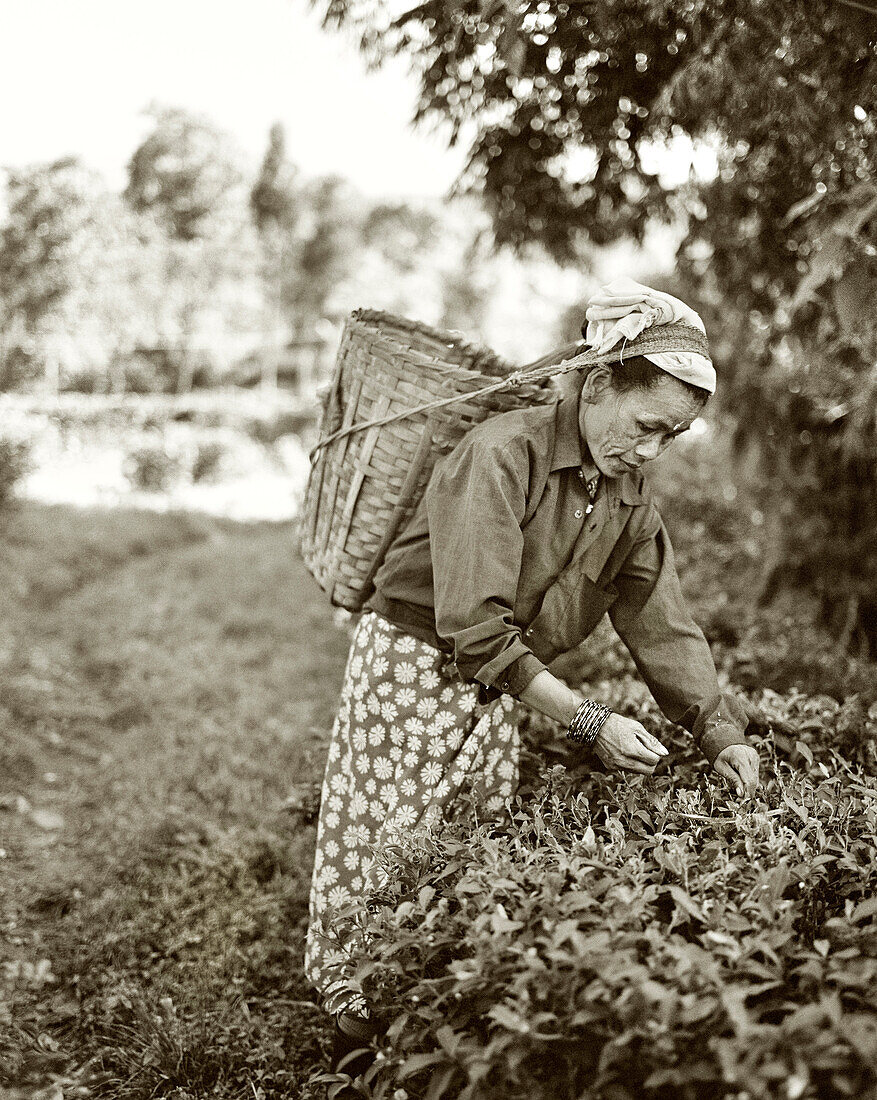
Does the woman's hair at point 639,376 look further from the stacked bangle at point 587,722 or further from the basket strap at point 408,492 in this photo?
the stacked bangle at point 587,722

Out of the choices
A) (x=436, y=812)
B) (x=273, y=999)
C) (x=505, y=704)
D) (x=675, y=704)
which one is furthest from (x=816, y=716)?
(x=273, y=999)

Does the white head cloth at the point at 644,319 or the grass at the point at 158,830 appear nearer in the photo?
the white head cloth at the point at 644,319

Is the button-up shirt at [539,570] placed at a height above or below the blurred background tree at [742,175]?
below

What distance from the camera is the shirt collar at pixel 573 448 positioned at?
2.47m

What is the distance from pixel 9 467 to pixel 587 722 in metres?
7.89

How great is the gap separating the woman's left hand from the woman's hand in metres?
0.26

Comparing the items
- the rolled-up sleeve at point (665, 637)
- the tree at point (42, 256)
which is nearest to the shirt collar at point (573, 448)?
the rolled-up sleeve at point (665, 637)

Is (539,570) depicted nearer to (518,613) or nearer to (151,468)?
(518,613)

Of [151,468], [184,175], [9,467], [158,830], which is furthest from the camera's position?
[184,175]

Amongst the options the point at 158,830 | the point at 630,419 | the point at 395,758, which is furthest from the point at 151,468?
the point at 630,419

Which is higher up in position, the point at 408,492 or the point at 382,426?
the point at 382,426

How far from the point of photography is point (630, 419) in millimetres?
2389

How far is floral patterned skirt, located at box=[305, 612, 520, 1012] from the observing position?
8.73 ft

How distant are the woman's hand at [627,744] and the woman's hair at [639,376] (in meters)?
0.79
